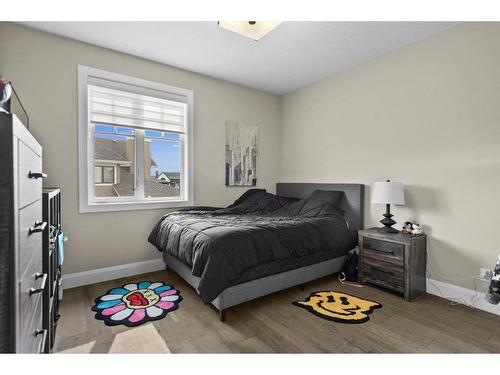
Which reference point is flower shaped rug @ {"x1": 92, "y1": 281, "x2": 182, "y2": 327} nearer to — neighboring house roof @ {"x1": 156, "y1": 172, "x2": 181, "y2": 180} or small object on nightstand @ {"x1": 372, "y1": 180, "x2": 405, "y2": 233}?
neighboring house roof @ {"x1": 156, "y1": 172, "x2": 181, "y2": 180}

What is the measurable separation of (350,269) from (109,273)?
2.72m

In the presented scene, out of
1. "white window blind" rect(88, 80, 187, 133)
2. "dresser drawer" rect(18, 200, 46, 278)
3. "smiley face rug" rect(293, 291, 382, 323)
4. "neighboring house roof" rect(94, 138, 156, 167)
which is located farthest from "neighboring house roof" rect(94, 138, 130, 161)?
"smiley face rug" rect(293, 291, 382, 323)

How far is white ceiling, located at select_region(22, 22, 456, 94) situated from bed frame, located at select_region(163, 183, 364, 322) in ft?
5.23

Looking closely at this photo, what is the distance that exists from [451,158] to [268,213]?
6.82 ft

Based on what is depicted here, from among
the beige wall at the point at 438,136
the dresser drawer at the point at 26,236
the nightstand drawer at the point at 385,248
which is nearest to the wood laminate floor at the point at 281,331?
the nightstand drawer at the point at 385,248

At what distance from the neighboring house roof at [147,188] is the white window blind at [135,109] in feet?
2.12

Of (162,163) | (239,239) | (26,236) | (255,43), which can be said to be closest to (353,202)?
(239,239)

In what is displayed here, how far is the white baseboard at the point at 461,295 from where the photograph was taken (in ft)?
7.32

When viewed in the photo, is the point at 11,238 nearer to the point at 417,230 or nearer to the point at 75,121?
the point at 75,121

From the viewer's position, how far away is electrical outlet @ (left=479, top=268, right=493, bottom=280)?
2.22 meters

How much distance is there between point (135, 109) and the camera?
10.3ft

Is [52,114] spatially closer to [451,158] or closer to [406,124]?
[406,124]

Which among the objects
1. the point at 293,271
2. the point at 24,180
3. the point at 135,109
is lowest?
the point at 293,271

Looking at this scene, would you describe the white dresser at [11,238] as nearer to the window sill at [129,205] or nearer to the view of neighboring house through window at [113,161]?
the window sill at [129,205]
